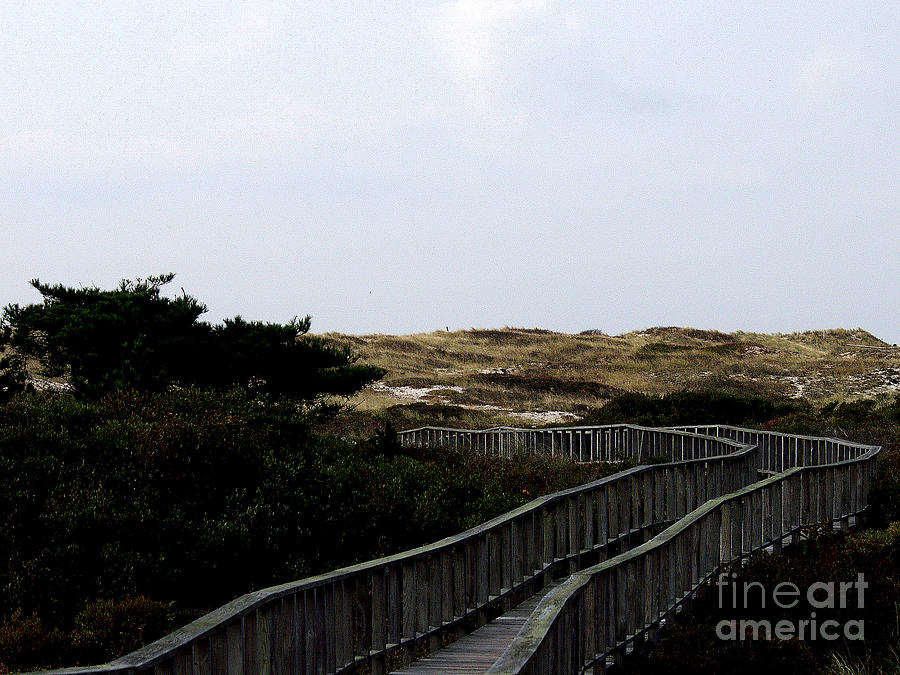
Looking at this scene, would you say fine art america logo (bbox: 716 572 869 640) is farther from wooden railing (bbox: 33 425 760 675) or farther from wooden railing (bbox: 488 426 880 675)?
wooden railing (bbox: 33 425 760 675)

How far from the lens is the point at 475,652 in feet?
27.3

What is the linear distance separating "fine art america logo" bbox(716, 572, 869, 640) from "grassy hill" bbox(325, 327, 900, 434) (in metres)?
22.5

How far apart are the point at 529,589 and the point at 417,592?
2348mm

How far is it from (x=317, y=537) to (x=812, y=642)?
22.0ft

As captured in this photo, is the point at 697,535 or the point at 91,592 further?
the point at 91,592

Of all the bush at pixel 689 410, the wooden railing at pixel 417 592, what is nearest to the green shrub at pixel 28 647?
the wooden railing at pixel 417 592

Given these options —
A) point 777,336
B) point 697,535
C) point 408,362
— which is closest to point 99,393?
point 697,535

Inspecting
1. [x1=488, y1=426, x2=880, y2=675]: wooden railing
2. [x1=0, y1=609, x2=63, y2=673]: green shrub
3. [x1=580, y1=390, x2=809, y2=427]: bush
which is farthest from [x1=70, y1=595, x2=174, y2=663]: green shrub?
[x1=580, y1=390, x2=809, y2=427]: bush

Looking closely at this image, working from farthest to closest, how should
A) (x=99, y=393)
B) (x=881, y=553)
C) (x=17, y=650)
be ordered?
(x=99, y=393)
(x=881, y=553)
(x=17, y=650)

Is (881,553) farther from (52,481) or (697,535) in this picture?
(52,481)

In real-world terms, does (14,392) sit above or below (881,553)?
above

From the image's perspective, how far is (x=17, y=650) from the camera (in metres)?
9.15

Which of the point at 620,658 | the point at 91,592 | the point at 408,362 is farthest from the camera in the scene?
the point at 408,362

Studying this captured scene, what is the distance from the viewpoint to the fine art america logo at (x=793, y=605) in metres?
9.36
